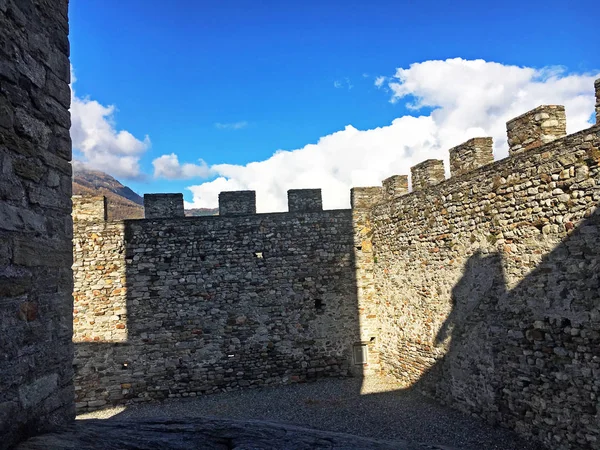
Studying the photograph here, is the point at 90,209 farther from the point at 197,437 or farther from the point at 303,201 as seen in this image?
the point at 197,437

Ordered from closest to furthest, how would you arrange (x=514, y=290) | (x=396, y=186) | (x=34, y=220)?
1. (x=34, y=220)
2. (x=514, y=290)
3. (x=396, y=186)

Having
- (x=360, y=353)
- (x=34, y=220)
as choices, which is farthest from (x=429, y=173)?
(x=34, y=220)

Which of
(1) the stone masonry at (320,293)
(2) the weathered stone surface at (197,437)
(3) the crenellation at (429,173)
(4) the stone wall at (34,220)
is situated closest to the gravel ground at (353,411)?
(1) the stone masonry at (320,293)

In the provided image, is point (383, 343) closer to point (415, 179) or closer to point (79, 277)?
point (415, 179)

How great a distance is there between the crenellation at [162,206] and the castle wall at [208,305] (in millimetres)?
263

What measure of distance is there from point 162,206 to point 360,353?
6.40 metres

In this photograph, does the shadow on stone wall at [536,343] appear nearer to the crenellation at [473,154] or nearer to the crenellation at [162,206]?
the crenellation at [473,154]

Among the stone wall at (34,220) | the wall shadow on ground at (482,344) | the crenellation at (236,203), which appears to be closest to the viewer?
the stone wall at (34,220)

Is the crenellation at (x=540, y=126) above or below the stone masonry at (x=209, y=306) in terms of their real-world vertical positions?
above

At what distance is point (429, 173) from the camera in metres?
8.93

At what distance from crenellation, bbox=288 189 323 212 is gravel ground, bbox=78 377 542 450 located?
449cm

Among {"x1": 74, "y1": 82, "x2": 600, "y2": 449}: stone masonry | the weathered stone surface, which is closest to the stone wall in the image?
the weathered stone surface

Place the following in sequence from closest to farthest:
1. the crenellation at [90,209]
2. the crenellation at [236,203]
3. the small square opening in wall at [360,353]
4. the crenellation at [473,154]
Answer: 1. the crenellation at [473,154]
2. the crenellation at [90,209]
3. the crenellation at [236,203]
4. the small square opening in wall at [360,353]

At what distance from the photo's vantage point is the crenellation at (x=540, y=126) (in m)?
6.21
